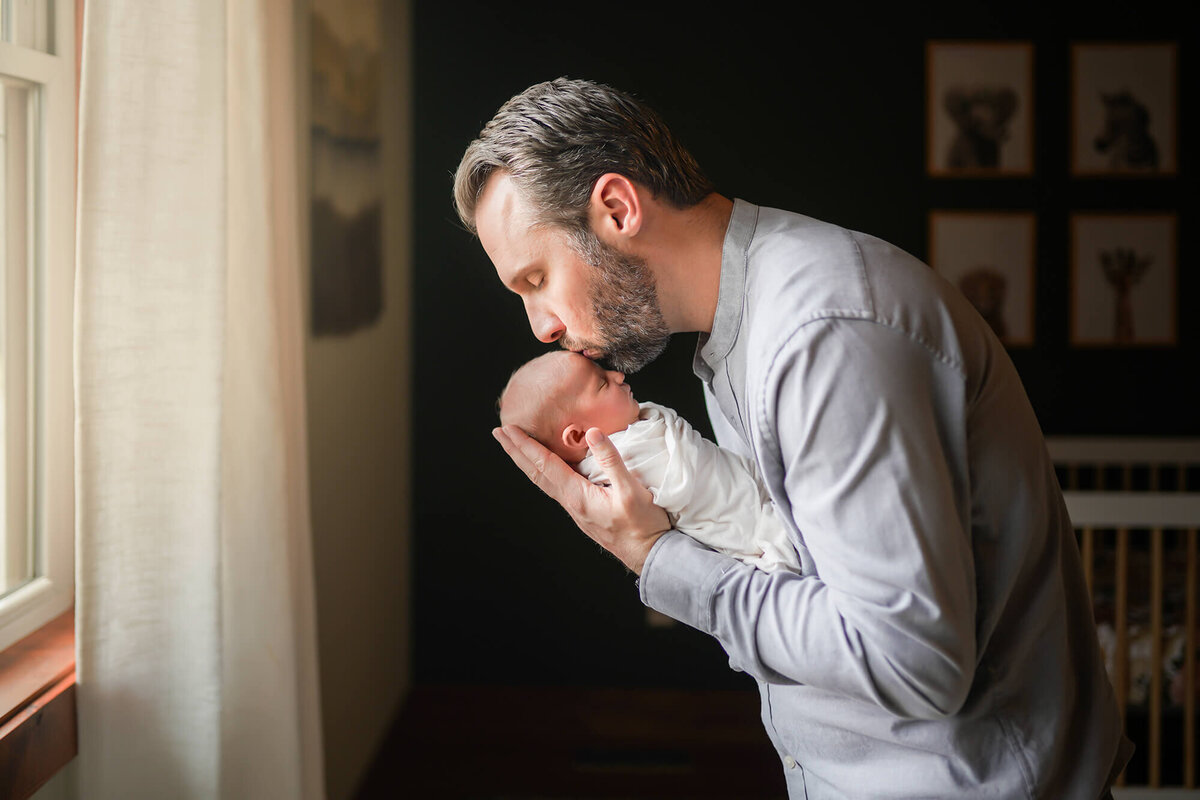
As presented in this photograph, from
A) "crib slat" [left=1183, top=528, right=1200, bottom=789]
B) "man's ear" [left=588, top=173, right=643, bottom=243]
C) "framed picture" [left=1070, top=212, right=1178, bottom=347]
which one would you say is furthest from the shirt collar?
"framed picture" [left=1070, top=212, right=1178, bottom=347]

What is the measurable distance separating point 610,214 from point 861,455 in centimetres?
46

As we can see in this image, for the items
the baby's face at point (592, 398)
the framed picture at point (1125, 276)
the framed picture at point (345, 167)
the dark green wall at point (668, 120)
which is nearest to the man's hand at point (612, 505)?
the baby's face at point (592, 398)

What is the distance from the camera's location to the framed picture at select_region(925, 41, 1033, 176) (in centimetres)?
367

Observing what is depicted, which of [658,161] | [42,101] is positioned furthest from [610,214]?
[42,101]

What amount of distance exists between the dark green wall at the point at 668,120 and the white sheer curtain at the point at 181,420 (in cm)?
205

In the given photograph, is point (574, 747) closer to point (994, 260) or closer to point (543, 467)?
point (543, 467)

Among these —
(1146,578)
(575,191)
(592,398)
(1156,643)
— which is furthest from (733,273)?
(1146,578)

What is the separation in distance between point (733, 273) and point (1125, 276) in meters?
3.31

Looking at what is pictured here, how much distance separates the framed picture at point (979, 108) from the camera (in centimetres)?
367

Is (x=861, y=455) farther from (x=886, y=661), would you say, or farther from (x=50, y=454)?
(x=50, y=454)

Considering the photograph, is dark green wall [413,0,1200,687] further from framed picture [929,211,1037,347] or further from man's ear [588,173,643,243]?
man's ear [588,173,643,243]

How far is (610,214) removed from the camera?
1.12 m

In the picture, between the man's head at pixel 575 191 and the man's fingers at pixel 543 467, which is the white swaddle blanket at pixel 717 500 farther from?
the man's head at pixel 575 191

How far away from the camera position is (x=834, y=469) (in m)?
0.84
